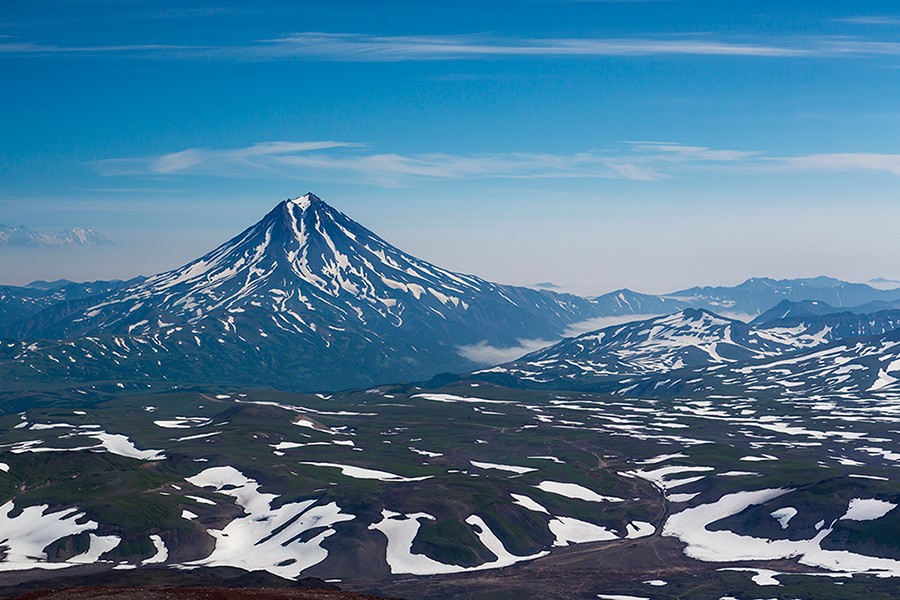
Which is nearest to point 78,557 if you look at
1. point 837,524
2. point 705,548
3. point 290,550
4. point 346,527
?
point 290,550

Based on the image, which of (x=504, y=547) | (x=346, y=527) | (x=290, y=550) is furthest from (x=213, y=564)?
(x=504, y=547)

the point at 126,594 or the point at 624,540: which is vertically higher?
the point at 126,594

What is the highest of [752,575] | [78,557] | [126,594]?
[126,594]

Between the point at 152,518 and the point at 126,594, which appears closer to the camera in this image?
the point at 126,594

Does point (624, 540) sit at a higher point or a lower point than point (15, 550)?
lower

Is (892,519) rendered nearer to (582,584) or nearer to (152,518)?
(582,584)

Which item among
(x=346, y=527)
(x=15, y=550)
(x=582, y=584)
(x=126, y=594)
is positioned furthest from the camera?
(x=346, y=527)

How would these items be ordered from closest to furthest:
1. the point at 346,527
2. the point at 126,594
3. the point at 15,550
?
the point at 126,594, the point at 15,550, the point at 346,527

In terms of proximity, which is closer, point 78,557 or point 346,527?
point 78,557

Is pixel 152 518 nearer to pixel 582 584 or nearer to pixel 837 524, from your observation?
pixel 582 584
